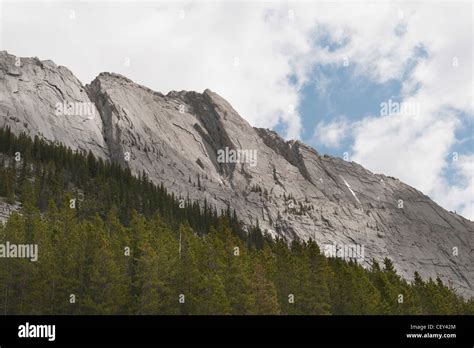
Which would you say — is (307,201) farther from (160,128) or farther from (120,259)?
(120,259)

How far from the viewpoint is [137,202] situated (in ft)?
391

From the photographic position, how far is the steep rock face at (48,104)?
15900 cm

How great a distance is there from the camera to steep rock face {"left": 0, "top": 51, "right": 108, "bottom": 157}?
159000 mm

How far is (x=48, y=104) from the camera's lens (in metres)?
173

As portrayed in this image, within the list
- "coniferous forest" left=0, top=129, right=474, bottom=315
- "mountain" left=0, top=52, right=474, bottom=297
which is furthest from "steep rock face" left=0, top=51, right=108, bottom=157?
"coniferous forest" left=0, top=129, right=474, bottom=315
